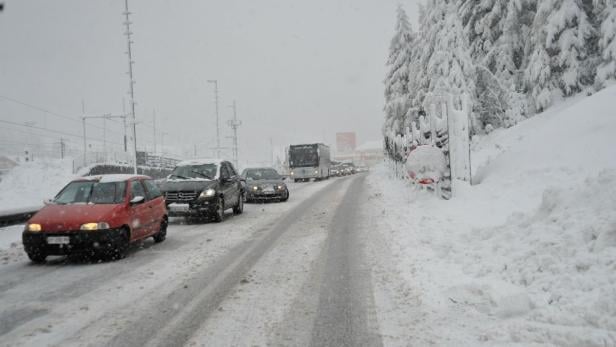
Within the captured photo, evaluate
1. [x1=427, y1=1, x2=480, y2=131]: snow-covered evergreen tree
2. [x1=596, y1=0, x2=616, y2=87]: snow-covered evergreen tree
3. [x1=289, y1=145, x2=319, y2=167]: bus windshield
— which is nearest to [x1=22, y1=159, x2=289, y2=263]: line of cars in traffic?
[x1=596, y1=0, x2=616, y2=87]: snow-covered evergreen tree

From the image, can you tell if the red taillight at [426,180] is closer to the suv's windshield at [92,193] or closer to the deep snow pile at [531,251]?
the deep snow pile at [531,251]

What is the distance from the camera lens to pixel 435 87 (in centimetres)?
2862

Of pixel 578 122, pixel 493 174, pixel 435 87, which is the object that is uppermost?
pixel 435 87

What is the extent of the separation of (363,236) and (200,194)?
5.27 metres

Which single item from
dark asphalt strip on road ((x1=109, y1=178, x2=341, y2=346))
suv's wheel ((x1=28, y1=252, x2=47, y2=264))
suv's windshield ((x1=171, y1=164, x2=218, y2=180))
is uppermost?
suv's windshield ((x1=171, y1=164, x2=218, y2=180))

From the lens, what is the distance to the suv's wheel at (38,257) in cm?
812

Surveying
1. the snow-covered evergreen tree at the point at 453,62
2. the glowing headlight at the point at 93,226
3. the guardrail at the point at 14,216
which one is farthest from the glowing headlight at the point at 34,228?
the snow-covered evergreen tree at the point at 453,62

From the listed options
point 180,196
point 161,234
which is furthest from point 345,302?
point 180,196

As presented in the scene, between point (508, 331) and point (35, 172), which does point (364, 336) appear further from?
point (35, 172)

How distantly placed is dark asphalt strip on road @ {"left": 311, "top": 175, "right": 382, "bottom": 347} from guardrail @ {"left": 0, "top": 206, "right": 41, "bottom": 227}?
8.54 meters

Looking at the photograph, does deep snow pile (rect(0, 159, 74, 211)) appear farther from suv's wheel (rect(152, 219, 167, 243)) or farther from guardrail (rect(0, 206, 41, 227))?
suv's wheel (rect(152, 219, 167, 243))

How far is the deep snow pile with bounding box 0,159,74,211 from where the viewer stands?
2214 cm

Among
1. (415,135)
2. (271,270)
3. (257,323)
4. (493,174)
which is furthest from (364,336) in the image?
(415,135)

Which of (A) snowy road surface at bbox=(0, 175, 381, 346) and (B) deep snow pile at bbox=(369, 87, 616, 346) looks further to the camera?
(A) snowy road surface at bbox=(0, 175, 381, 346)
